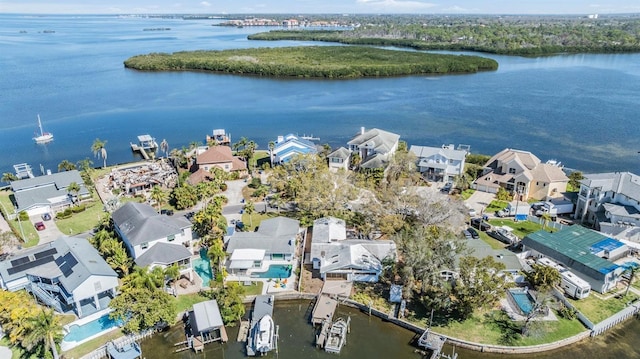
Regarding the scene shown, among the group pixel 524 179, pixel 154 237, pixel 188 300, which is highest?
pixel 524 179

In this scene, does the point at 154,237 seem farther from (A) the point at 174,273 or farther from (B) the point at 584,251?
(B) the point at 584,251

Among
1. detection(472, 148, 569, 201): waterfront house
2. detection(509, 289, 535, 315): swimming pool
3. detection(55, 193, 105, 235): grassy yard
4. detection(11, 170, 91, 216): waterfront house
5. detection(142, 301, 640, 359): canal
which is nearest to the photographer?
detection(142, 301, 640, 359): canal

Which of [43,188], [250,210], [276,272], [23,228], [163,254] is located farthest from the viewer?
[43,188]

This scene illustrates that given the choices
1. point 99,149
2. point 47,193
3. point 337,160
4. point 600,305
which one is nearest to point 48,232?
point 47,193

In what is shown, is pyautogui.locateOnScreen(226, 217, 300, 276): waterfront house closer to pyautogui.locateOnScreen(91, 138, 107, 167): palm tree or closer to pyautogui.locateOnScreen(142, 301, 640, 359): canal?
pyautogui.locateOnScreen(142, 301, 640, 359): canal

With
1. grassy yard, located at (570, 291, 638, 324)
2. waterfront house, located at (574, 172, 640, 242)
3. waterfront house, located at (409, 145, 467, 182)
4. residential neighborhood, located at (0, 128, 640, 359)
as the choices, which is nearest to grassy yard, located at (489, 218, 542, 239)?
residential neighborhood, located at (0, 128, 640, 359)

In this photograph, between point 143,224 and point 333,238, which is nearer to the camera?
point 143,224

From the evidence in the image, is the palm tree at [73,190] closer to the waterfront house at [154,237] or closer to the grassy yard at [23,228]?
the grassy yard at [23,228]
